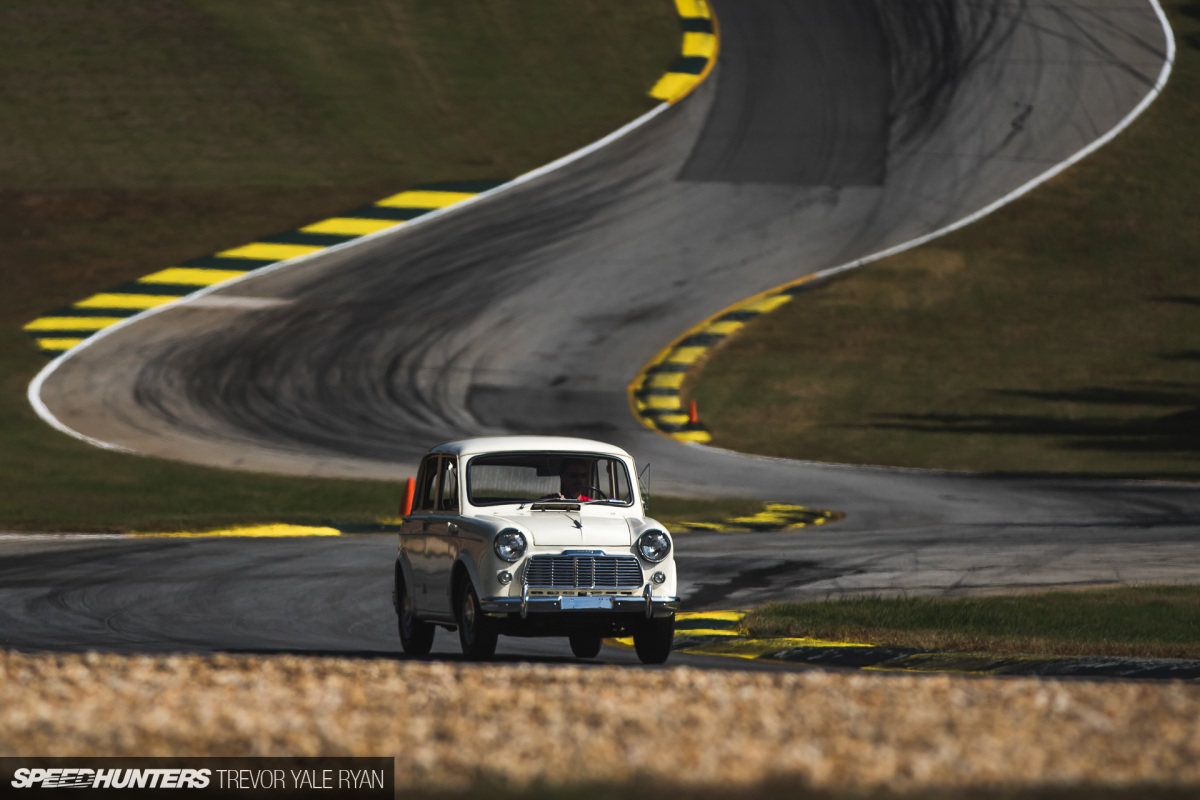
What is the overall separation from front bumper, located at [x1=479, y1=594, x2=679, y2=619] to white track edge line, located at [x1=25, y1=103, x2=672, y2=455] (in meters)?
16.1

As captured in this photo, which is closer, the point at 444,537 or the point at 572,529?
the point at 572,529

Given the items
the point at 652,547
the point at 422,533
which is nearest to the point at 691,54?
the point at 422,533

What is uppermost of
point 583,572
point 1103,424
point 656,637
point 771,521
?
point 583,572

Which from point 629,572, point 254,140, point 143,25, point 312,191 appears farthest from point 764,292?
point 629,572

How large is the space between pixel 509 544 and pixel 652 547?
43.4 inches

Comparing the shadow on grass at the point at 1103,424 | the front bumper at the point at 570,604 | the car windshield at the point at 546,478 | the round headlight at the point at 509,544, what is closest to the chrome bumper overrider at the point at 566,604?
the front bumper at the point at 570,604

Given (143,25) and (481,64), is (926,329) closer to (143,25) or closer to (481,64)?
(481,64)

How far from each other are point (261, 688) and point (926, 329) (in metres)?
25.4

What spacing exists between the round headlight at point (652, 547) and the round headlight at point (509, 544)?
0.91 m

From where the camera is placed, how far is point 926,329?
33.1 meters

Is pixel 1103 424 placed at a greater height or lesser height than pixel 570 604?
lesser

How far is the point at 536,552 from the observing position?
11.8m

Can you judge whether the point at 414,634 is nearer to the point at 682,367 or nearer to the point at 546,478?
the point at 546,478

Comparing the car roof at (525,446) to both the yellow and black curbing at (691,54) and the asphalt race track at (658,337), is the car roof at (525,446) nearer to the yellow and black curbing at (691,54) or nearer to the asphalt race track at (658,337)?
the asphalt race track at (658,337)
